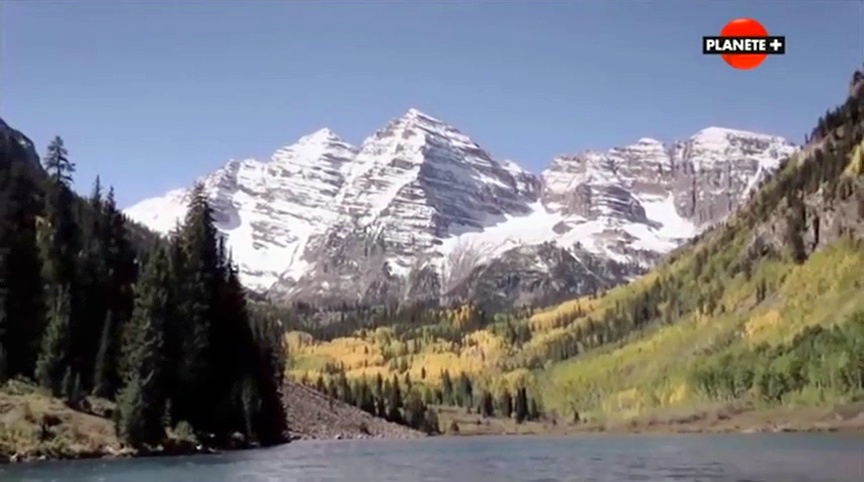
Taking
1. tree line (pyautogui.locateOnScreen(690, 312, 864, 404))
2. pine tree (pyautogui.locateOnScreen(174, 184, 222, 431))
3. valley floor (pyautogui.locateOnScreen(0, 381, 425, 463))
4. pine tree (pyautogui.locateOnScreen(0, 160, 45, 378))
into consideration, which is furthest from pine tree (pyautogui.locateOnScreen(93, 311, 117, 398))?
tree line (pyautogui.locateOnScreen(690, 312, 864, 404))

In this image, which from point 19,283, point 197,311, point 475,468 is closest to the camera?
point 475,468

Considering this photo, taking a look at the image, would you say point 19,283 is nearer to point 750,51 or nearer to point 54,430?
point 54,430

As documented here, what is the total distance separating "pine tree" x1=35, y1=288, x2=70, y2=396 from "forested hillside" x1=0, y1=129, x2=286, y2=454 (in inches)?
3.9

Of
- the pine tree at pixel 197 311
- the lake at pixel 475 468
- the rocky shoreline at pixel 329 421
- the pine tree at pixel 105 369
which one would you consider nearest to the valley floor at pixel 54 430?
the pine tree at pixel 105 369

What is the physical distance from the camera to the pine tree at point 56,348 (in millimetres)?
93938

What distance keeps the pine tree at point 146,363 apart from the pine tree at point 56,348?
197 inches

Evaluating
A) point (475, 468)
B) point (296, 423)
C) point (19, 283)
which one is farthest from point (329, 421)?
point (475, 468)

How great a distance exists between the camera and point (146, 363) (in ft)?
300

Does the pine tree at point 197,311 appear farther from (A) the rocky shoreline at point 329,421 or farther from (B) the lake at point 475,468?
(A) the rocky shoreline at point 329,421

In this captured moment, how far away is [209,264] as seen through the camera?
353 feet

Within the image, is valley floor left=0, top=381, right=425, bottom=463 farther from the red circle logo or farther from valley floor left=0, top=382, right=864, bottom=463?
the red circle logo

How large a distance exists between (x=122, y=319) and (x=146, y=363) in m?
14.1

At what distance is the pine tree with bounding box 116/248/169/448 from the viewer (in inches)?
3440

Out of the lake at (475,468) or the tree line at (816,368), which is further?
the tree line at (816,368)
